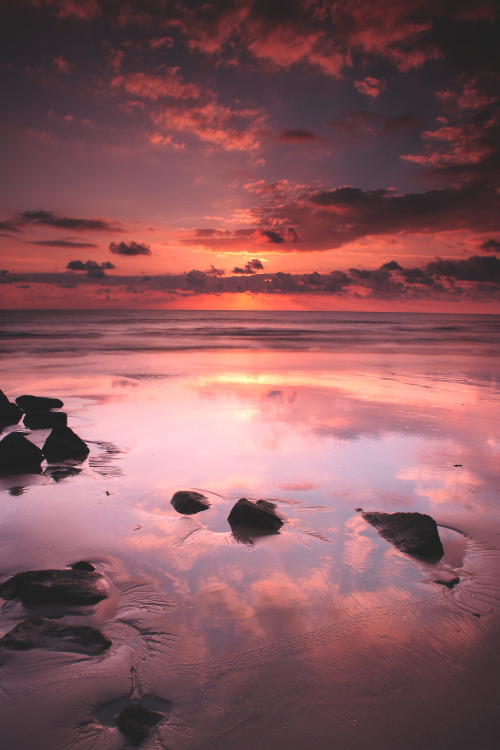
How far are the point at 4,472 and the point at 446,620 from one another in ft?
20.4

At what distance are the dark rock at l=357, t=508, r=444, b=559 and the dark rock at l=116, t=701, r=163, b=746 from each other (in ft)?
9.43

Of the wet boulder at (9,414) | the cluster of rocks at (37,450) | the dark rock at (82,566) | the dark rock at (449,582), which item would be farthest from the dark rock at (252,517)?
the wet boulder at (9,414)

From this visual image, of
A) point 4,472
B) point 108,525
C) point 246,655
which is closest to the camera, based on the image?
point 246,655

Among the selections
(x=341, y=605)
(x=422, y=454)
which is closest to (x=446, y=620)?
(x=341, y=605)

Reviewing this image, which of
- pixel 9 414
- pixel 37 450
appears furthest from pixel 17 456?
pixel 9 414

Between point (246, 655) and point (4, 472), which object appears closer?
point (246, 655)

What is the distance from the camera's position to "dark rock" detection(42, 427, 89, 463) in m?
7.15

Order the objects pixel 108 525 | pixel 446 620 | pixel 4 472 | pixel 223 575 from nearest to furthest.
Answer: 1. pixel 446 620
2. pixel 223 575
3. pixel 108 525
4. pixel 4 472

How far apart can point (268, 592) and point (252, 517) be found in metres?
1.16

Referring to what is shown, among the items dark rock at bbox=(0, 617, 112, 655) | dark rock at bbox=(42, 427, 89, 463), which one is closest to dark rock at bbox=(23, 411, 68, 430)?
dark rock at bbox=(42, 427, 89, 463)

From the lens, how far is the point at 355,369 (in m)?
20.8

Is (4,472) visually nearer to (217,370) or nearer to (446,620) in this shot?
(446,620)

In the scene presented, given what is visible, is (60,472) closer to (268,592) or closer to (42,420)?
(42,420)

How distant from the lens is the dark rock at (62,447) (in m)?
7.15
